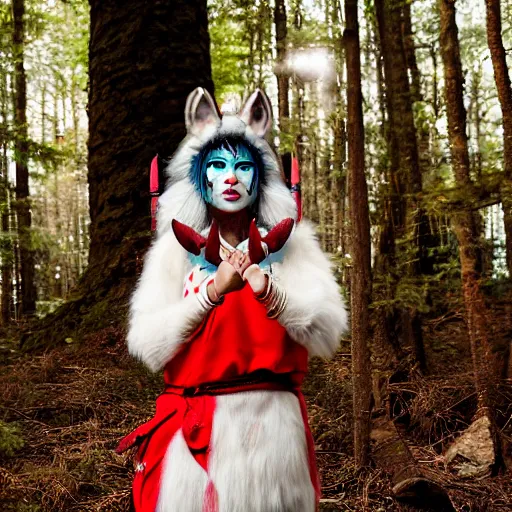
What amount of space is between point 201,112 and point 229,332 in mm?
921

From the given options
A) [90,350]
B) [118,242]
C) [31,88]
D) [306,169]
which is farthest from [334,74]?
[31,88]

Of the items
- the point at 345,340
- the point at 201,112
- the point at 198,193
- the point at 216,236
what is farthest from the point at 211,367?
the point at 345,340

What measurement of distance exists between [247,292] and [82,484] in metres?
1.87

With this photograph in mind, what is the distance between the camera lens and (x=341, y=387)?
15.5 feet

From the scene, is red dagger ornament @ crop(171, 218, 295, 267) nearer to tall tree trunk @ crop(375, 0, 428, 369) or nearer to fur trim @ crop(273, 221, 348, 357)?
fur trim @ crop(273, 221, 348, 357)

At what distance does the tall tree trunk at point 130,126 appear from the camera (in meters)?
4.98

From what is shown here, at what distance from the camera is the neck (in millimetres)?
2428

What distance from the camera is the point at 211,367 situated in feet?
7.14

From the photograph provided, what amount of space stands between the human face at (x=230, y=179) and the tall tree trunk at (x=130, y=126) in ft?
8.43

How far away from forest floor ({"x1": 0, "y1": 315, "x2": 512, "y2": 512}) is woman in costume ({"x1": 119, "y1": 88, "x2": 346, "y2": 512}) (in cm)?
112

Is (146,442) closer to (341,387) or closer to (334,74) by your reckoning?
(341,387)

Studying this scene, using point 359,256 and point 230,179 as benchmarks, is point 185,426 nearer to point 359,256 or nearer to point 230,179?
point 230,179

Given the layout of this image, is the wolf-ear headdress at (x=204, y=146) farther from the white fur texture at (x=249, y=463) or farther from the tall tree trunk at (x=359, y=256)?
the tall tree trunk at (x=359, y=256)

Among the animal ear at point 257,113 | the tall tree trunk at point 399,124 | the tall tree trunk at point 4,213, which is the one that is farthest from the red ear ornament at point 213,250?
the tall tree trunk at point 399,124
